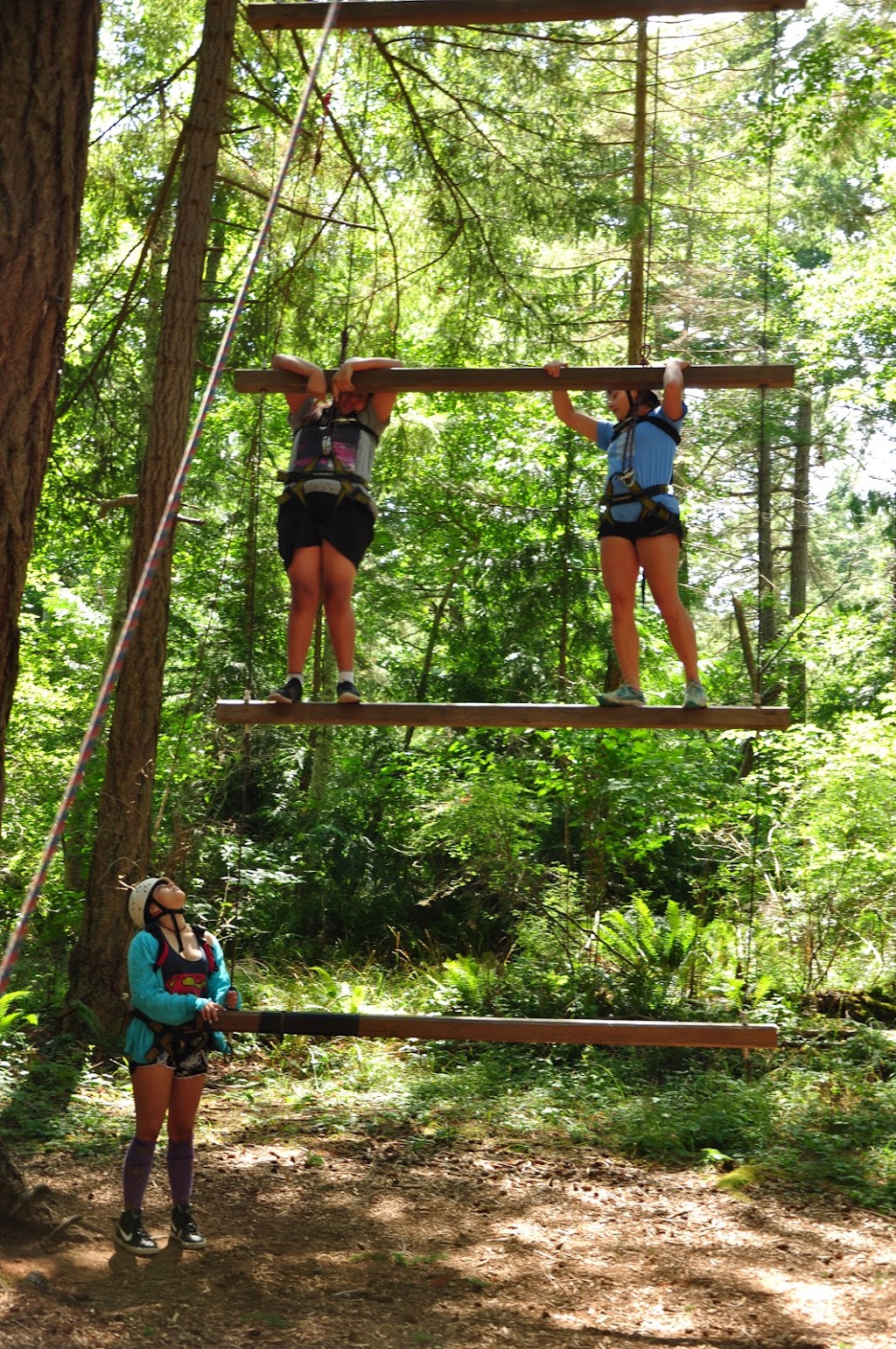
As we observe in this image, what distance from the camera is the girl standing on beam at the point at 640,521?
18.5 feet

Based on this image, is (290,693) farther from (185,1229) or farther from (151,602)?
(151,602)

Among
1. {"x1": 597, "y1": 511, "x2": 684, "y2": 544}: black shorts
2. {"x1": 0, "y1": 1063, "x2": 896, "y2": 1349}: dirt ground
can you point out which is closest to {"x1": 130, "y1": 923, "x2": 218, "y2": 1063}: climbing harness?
{"x1": 0, "y1": 1063, "x2": 896, "y2": 1349}: dirt ground

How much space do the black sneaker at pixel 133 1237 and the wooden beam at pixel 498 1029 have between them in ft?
2.91

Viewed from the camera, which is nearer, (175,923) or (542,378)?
(175,923)

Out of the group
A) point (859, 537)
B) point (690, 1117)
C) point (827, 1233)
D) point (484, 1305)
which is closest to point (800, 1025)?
point (690, 1117)

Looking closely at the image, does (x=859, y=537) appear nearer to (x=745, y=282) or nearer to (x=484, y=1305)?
(x=745, y=282)

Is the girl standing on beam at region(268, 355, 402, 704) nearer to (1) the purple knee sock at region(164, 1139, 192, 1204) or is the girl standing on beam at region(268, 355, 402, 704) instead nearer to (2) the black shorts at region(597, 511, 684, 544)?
(2) the black shorts at region(597, 511, 684, 544)

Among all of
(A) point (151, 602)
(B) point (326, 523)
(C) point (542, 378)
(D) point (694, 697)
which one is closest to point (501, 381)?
(C) point (542, 378)

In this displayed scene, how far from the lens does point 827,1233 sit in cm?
605

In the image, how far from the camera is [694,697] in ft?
17.7

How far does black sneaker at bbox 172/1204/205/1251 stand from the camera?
5180 mm

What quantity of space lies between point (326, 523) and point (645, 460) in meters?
1.47

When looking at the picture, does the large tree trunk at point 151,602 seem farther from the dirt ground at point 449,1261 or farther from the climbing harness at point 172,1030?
the climbing harness at point 172,1030

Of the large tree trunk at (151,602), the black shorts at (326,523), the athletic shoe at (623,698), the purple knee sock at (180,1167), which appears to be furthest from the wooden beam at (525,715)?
the large tree trunk at (151,602)
